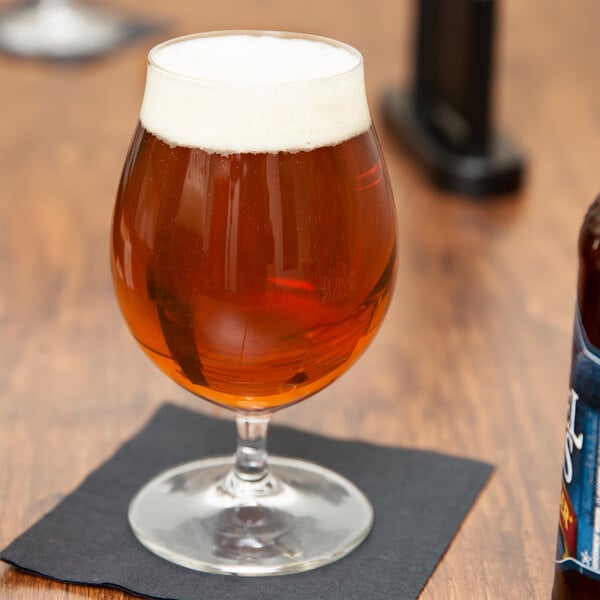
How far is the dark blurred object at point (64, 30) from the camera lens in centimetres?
213

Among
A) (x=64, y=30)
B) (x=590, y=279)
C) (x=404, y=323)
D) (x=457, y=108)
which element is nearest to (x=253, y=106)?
(x=590, y=279)

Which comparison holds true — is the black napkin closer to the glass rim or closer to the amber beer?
the amber beer

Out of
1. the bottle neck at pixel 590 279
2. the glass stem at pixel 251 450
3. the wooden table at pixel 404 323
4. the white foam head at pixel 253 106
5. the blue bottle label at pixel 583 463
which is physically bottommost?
the wooden table at pixel 404 323

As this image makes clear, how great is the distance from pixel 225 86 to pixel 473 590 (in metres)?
0.39

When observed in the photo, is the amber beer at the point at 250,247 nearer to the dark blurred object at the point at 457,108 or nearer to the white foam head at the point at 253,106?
the white foam head at the point at 253,106

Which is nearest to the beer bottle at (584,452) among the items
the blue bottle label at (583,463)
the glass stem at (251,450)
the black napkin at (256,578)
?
the blue bottle label at (583,463)

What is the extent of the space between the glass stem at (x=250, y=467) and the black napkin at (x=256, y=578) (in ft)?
0.26

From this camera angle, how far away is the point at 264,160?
0.78m

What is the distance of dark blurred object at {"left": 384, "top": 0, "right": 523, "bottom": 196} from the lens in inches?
64.5

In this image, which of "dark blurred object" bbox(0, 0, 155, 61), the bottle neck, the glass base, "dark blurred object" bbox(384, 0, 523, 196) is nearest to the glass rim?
the bottle neck

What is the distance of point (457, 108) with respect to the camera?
1757mm

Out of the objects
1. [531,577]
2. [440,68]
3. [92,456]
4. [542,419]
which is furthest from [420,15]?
[531,577]

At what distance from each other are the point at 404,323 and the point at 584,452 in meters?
0.54

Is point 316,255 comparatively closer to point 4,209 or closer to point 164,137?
point 164,137
